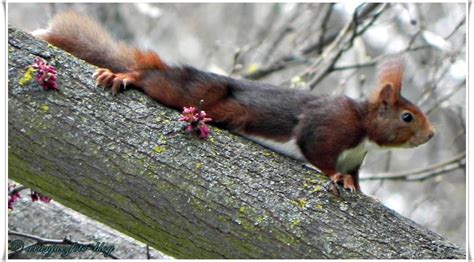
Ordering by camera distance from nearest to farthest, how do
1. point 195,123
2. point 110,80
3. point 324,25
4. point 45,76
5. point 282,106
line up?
point 45,76, point 195,123, point 110,80, point 282,106, point 324,25

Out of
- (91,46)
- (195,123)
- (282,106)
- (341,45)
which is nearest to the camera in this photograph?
(195,123)

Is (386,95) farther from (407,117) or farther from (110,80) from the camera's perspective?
(110,80)

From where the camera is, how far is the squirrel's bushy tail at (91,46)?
4723 mm

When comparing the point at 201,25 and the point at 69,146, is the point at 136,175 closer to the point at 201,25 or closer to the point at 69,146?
the point at 69,146

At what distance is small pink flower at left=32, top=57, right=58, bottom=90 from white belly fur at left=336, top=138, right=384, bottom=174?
1915 mm

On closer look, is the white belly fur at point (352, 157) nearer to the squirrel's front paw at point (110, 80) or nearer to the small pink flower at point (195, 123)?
the small pink flower at point (195, 123)

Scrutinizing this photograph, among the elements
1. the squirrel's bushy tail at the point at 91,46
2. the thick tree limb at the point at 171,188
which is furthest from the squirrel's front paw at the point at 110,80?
the squirrel's bushy tail at the point at 91,46

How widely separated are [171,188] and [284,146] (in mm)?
1240

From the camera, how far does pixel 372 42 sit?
995cm

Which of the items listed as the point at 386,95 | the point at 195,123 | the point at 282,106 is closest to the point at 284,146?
the point at 282,106

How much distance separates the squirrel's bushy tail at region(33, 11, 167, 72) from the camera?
4723 millimetres

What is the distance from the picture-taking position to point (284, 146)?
479 centimetres

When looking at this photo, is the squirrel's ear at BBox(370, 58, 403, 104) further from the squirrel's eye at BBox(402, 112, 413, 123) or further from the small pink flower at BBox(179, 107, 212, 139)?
the small pink flower at BBox(179, 107, 212, 139)

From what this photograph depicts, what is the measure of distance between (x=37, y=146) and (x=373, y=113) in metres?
2.32
